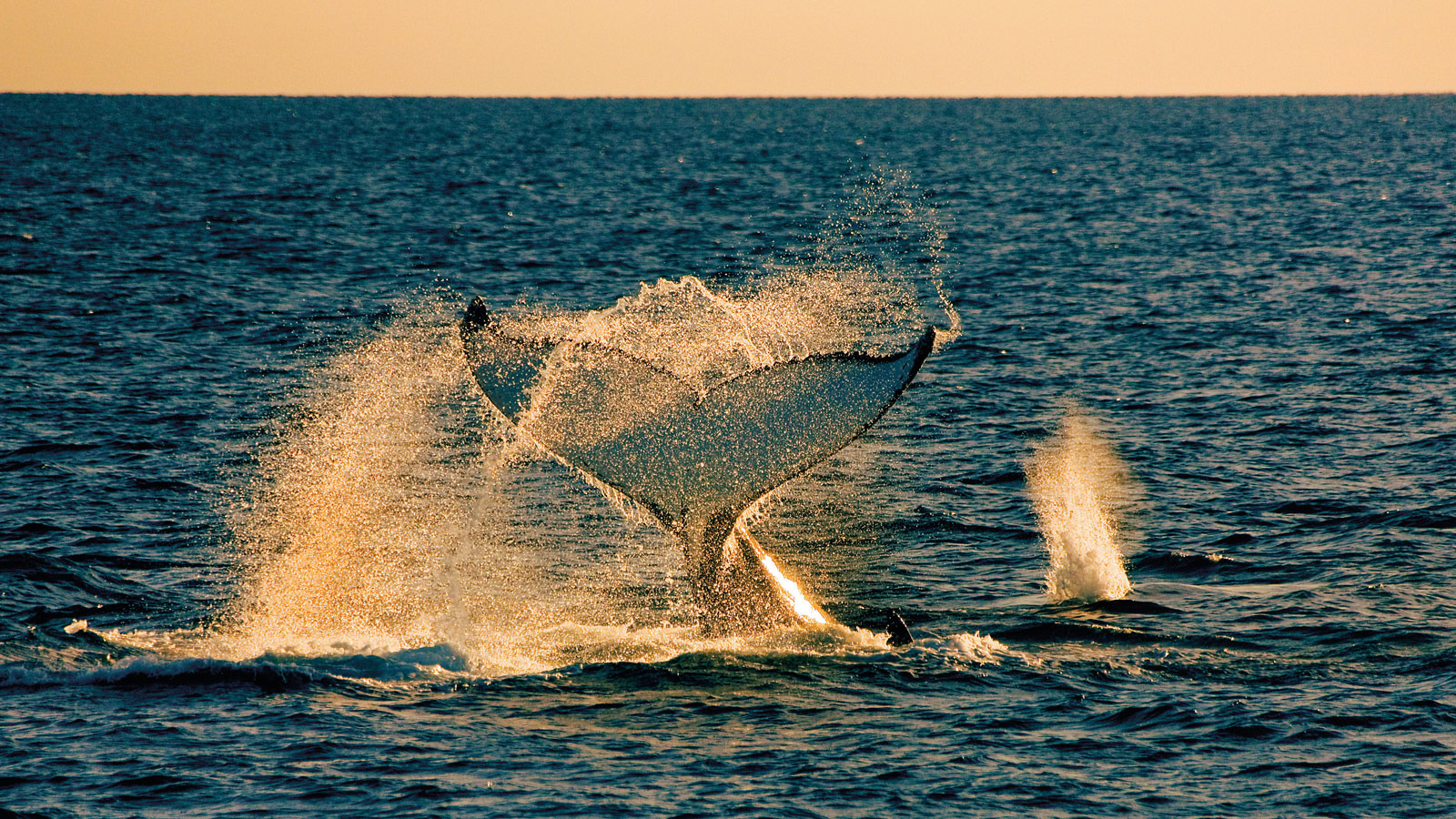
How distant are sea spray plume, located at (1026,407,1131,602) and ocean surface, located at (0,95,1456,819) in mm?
89

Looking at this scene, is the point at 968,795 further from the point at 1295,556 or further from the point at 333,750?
the point at 1295,556

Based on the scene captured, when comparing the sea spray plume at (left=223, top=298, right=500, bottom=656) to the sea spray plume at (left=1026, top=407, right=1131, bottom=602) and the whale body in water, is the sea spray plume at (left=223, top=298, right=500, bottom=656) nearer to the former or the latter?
the whale body in water

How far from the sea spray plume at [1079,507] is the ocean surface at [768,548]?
0.29 ft

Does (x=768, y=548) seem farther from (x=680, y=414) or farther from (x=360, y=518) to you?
(x=680, y=414)

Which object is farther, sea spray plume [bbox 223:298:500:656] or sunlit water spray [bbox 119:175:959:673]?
sea spray plume [bbox 223:298:500:656]

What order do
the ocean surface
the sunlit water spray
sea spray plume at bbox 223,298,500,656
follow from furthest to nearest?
sea spray plume at bbox 223,298,500,656 → the sunlit water spray → the ocean surface

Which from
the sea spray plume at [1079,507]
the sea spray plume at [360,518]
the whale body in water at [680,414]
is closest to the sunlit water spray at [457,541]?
the sea spray plume at [360,518]

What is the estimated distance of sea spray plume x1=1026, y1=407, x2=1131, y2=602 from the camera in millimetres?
14055

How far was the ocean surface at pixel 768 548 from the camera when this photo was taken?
32.5ft

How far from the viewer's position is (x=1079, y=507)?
56.7 ft

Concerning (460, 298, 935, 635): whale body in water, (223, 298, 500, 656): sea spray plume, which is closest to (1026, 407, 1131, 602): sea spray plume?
(460, 298, 935, 635): whale body in water

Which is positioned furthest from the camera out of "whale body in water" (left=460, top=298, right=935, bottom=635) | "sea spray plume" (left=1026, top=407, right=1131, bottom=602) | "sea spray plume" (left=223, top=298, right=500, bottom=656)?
"sea spray plume" (left=1026, top=407, right=1131, bottom=602)

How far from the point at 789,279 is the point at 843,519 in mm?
22763

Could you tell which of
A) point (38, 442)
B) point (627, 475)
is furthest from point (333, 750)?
point (38, 442)
